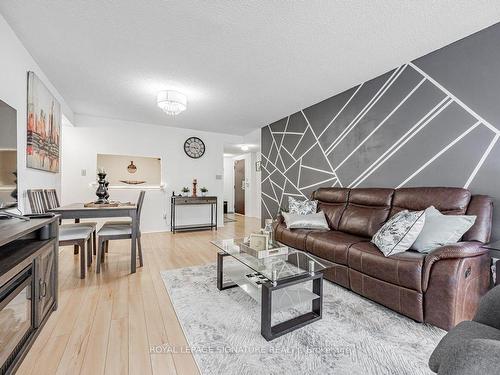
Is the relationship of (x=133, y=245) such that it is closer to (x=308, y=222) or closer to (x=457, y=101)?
(x=308, y=222)

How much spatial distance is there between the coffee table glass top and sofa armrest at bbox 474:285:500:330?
2.93 ft

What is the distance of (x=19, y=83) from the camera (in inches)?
83.7

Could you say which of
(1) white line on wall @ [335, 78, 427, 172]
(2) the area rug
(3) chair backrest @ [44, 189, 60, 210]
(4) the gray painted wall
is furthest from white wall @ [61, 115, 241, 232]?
(2) the area rug

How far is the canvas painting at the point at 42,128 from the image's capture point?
233 cm

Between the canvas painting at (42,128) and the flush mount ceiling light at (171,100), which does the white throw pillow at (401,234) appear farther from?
the canvas painting at (42,128)

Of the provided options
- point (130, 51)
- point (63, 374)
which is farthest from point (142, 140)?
point (63, 374)

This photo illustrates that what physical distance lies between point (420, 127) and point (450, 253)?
4.80 ft

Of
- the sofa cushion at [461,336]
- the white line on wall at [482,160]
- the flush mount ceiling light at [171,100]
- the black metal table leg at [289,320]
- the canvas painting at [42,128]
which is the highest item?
the flush mount ceiling light at [171,100]

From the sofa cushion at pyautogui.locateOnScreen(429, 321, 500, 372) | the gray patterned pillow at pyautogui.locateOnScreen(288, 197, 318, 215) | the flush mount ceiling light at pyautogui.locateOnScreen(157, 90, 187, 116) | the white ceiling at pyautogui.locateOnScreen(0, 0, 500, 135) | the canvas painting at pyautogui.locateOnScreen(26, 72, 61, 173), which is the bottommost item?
the sofa cushion at pyautogui.locateOnScreen(429, 321, 500, 372)

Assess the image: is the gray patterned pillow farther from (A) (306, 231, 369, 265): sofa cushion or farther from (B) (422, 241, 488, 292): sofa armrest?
(B) (422, 241, 488, 292): sofa armrest

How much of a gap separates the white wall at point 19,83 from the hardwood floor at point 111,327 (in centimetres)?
104

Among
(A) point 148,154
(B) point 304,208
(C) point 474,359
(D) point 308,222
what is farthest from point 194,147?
(C) point 474,359

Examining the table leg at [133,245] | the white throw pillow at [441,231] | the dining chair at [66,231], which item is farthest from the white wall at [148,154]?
the white throw pillow at [441,231]

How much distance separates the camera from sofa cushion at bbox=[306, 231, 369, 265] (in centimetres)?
221
